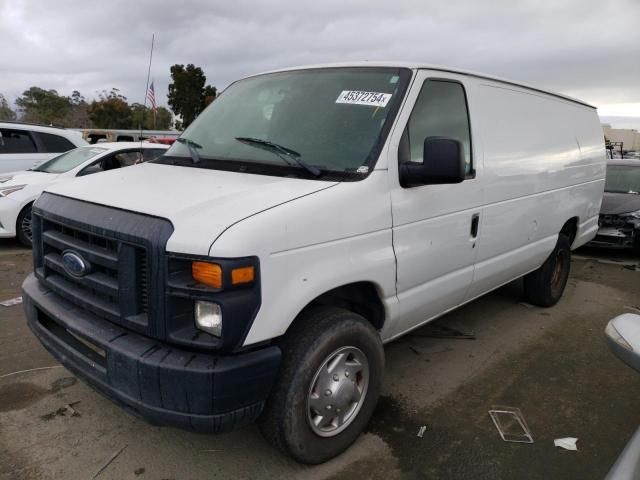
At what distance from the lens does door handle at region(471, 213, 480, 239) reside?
3523mm

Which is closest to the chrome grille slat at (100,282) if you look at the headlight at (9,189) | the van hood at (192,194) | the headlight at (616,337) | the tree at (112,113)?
the van hood at (192,194)

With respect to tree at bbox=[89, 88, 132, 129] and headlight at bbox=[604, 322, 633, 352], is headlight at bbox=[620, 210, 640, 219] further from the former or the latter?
tree at bbox=[89, 88, 132, 129]

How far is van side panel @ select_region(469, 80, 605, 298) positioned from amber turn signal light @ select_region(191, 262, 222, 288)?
2.18 metres

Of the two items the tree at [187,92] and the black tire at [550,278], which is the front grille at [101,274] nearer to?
the black tire at [550,278]

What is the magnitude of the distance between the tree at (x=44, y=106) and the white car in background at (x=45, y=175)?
38678 millimetres

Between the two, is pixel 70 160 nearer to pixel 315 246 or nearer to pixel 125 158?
pixel 125 158

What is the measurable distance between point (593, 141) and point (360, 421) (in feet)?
14.7

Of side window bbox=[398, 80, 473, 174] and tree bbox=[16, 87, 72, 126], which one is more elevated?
tree bbox=[16, 87, 72, 126]

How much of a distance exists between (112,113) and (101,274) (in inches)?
1582

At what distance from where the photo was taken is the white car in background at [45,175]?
7141mm

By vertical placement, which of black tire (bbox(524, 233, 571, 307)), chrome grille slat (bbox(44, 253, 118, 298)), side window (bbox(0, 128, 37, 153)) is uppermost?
side window (bbox(0, 128, 37, 153))

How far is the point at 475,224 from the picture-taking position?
3559mm

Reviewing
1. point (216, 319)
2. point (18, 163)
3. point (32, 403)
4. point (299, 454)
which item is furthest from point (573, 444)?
point (18, 163)

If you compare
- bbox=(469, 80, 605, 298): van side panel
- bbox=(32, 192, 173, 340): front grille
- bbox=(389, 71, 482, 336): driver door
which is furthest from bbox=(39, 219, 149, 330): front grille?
bbox=(469, 80, 605, 298): van side panel
